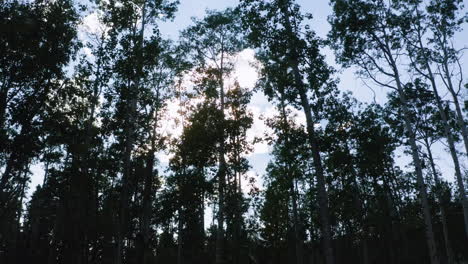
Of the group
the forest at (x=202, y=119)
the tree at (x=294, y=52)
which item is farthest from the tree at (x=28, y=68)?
the tree at (x=294, y=52)

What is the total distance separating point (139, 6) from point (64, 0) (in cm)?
425

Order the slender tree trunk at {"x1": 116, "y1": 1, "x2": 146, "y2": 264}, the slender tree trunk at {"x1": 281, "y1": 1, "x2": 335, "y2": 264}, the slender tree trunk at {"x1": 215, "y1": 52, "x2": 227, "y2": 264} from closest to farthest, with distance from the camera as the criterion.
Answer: the slender tree trunk at {"x1": 281, "y1": 1, "x2": 335, "y2": 264} < the slender tree trunk at {"x1": 116, "y1": 1, "x2": 146, "y2": 264} < the slender tree trunk at {"x1": 215, "y1": 52, "x2": 227, "y2": 264}

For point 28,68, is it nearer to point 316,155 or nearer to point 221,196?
point 221,196

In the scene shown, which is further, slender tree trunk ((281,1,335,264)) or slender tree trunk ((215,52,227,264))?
slender tree trunk ((215,52,227,264))

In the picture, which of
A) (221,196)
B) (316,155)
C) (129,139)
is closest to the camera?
(316,155)

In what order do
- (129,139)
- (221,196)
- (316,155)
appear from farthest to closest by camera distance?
(221,196) → (129,139) → (316,155)

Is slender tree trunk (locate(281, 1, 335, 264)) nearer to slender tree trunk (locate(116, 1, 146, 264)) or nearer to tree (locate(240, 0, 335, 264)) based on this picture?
tree (locate(240, 0, 335, 264))

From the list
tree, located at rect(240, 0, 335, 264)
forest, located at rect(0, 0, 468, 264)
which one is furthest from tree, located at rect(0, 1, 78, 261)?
tree, located at rect(240, 0, 335, 264)

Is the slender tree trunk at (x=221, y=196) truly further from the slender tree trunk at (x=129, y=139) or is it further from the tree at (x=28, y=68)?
the tree at (x=28, y=68)

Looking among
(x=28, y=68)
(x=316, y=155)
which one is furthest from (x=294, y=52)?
(x=28, y=68)

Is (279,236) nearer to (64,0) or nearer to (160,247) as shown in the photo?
(160,247)

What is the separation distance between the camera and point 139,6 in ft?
59.2

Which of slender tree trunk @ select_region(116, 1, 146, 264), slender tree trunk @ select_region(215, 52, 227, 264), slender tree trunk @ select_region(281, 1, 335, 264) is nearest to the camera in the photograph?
slender tree trunk @ select_region(281, 1, 335, 264)

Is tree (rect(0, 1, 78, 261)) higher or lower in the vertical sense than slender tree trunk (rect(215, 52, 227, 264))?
higher
